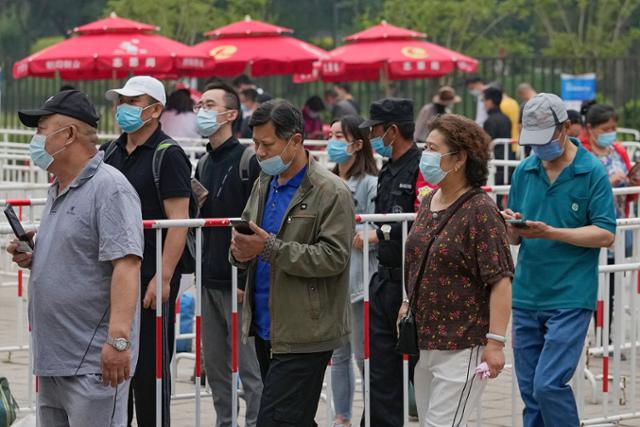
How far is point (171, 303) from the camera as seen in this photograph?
671 cm

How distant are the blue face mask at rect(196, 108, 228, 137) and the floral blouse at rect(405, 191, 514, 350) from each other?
84.1 inches

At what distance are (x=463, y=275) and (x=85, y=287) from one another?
4.93ft

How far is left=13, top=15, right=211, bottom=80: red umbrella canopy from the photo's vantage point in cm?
2005

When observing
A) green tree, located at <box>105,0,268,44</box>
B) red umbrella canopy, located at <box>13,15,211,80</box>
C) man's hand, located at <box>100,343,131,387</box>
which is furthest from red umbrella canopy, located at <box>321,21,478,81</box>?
man's hand, located at <box>100,343,131,387</box>

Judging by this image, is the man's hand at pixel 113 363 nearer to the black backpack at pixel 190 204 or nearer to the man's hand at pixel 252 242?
the man's hand at pixel 252 242

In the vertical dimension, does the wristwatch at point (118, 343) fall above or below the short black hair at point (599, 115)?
below

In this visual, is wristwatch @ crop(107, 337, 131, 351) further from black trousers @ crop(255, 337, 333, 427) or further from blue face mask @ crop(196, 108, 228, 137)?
blue face mask @ crop(196, 108, 228, 137)

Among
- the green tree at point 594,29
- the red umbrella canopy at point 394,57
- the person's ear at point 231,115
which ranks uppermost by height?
the green tree at point 594,29

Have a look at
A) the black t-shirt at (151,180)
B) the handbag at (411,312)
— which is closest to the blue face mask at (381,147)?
the black t-shirt at (151,180)

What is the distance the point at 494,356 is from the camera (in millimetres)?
5395

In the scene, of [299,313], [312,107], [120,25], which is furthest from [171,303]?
[120,25]

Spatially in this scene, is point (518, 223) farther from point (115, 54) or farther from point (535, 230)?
point (115, 54)

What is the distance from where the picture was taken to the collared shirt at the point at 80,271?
5.07 meters

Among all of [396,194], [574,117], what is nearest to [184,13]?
[574,117]
